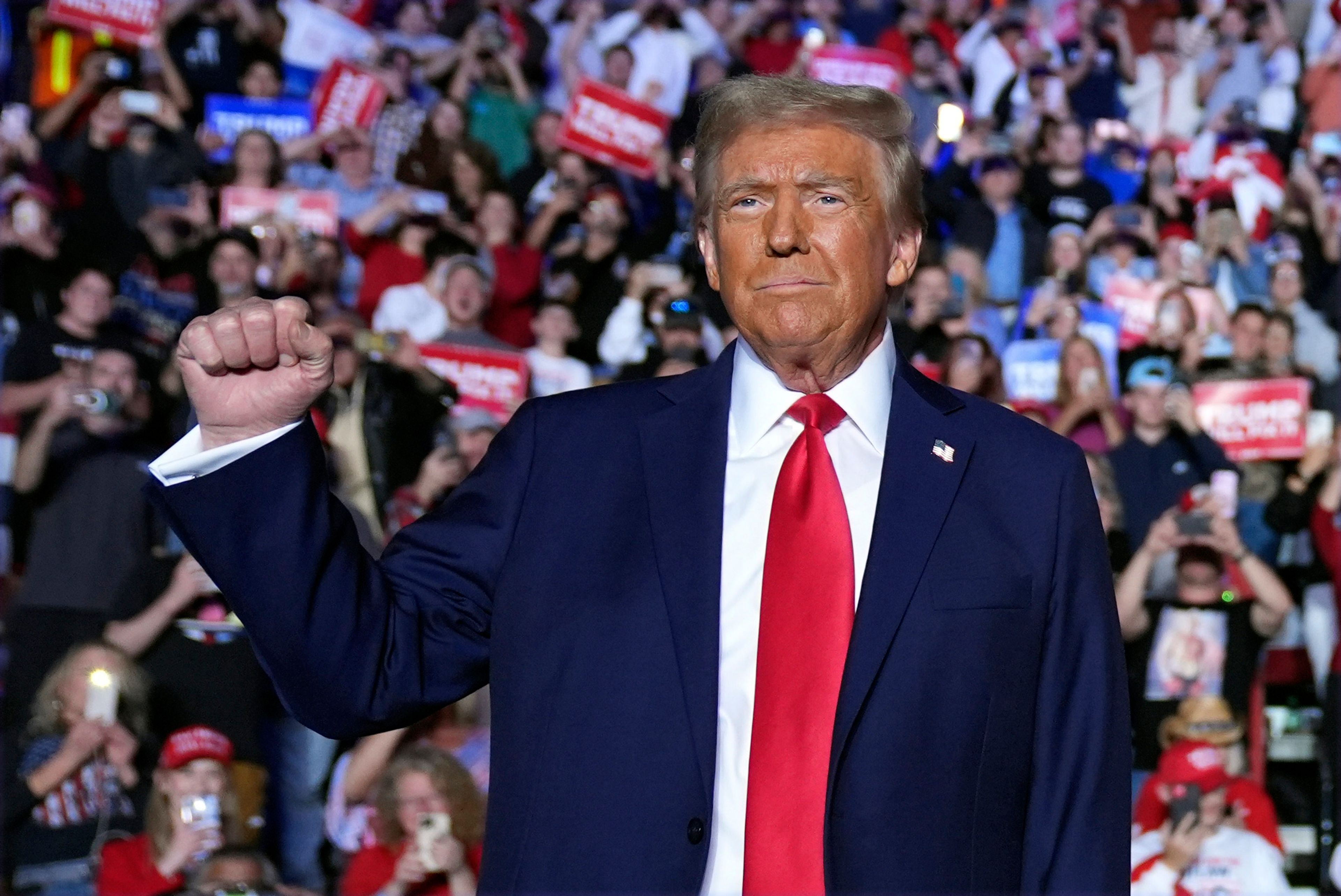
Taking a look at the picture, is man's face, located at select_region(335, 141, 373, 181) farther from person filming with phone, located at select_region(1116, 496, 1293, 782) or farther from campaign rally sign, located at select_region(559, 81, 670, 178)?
person filming with phone, located at select_region(1116, 496, 1293, 782)

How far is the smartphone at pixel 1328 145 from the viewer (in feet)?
25.6

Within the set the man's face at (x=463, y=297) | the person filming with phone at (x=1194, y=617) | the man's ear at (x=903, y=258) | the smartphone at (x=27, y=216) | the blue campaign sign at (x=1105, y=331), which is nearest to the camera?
the man's ear at (x=903, y=258)

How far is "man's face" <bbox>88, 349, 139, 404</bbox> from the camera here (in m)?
5.05

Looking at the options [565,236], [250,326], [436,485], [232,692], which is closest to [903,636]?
[250,326]

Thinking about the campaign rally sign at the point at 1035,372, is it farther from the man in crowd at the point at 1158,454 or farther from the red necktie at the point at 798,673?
the red necktie at the point at 798,673

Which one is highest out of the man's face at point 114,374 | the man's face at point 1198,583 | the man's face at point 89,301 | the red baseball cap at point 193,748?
the man's face at point 89,301

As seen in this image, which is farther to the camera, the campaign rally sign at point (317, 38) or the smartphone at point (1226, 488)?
the campaign rally sign at point (317, 38)

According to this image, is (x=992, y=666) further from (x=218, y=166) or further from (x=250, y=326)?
(x=218, y=166)

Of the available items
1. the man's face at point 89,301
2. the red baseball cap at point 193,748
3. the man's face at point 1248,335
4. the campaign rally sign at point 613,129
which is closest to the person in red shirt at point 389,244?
the campaign rally sign at point 613,129

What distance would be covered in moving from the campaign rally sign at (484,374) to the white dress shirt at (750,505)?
13.0ft

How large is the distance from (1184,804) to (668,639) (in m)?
3.53

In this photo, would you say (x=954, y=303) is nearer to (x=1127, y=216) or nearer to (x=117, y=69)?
(x=1127, y=216)

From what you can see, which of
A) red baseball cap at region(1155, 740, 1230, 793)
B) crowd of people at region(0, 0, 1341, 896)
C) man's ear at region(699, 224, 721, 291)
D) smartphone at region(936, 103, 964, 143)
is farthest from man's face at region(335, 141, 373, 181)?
man's ear at region(699, 224, 721, 291)

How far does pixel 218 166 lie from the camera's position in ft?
21.9
